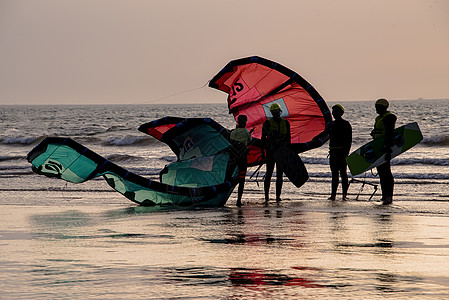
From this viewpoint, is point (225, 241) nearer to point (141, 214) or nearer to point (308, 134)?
point (141, 214)

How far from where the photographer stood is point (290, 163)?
12.2m

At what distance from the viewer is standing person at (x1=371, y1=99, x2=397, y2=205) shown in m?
11.7

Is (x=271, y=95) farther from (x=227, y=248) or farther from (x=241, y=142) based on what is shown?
(x=227, y=248)

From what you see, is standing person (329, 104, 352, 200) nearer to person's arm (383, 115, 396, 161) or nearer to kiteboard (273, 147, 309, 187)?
kiteboard (273, 147, 309, 187)

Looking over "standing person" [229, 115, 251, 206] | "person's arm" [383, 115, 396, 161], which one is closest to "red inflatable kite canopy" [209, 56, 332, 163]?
"person's arm" [383, 115, 396, 161]

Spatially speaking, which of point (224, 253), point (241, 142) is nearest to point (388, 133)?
point (241, 142)

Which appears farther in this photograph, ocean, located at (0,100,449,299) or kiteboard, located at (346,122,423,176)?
kiteboard, located at (346,122,423,176)

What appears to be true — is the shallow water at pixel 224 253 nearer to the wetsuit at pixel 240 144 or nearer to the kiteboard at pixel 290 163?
the wetsuit at pixel 240 144

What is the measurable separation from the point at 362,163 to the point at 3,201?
6319mm

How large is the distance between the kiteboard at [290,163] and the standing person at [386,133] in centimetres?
136

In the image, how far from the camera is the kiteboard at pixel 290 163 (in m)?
12.1

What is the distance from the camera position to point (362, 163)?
12.2 metres

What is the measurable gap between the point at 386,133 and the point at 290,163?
1685 mm

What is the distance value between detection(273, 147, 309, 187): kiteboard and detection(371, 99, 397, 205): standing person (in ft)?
4.45
